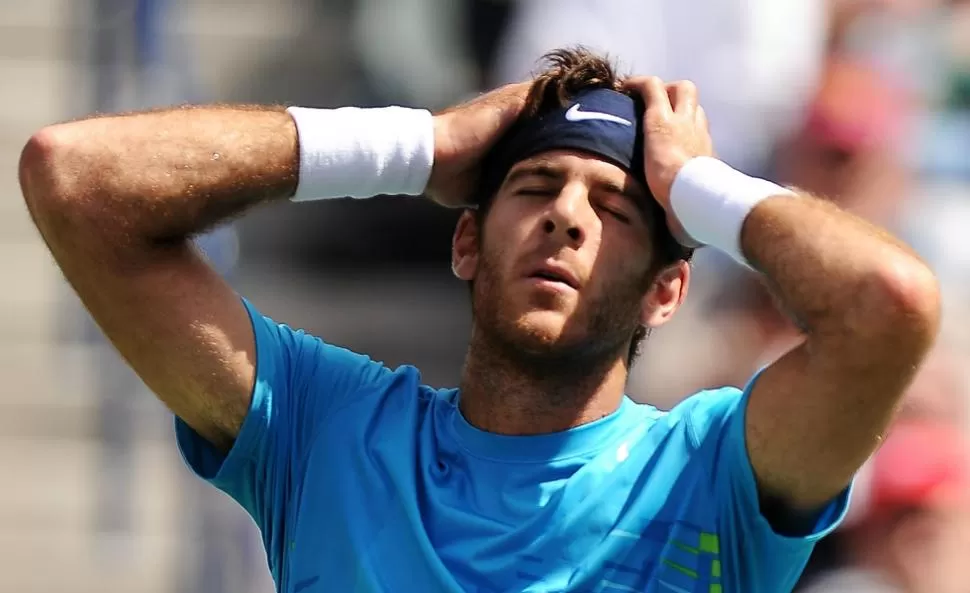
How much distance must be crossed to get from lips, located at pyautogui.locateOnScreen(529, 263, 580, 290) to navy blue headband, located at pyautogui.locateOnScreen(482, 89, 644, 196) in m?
0.24

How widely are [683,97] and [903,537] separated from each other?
2120 millimetres

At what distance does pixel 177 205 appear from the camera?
2.87 metres

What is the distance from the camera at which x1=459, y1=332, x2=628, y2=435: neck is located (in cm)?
294

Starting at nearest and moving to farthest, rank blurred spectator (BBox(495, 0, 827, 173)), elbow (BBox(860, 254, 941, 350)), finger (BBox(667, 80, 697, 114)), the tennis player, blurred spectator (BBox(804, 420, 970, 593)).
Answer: elbow (BBox(860, 254, 941, 350)) < the tennis player < finger (BBox(667, 80, 697, 114)) < blurred spectator (BBox(804, 420, 970, 593)) < blurred spectator (BBox(495, 0, 827, 173))

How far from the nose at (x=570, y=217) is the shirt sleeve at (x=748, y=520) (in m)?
0.41

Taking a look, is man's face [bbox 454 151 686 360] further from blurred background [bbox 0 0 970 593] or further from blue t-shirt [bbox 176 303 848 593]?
blurred background [bbox 0 0 970 593]

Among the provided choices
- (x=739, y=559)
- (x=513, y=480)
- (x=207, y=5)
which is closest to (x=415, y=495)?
(x=513, y=480)

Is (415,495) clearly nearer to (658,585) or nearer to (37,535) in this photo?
(658,585)

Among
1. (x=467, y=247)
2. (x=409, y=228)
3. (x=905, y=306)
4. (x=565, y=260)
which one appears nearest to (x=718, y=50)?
(x=409, y=228)

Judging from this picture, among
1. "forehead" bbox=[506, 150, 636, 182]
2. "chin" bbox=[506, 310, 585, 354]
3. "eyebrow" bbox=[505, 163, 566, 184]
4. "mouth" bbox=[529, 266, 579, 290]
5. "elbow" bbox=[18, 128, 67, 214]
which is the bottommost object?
"chin" bbox=[506, 310, 585, 354]

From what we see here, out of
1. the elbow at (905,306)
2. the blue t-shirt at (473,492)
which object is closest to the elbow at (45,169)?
the blue t-shirt at (473,492)

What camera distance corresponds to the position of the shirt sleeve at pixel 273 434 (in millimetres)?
2928

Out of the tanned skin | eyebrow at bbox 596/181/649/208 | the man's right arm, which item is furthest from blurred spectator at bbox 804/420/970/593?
the man's right arm

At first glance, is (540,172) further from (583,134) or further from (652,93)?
(652,93)
